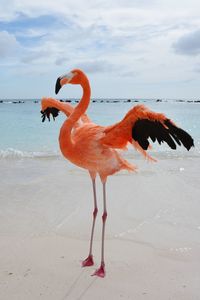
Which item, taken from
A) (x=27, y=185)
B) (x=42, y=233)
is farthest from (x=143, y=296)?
(x=27, y=185)

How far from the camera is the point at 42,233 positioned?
4.70m

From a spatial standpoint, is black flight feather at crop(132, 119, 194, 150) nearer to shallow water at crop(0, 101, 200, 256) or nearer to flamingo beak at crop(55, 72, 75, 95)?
flamingo beak at crop(55, 72, 75, 95)

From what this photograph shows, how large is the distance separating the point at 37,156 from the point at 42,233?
22.3 ft

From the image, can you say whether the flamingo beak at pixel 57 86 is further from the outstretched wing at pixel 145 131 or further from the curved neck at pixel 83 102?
the outstretched wing at pixel 145 131

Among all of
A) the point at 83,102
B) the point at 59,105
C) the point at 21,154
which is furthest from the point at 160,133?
the point at 21,154

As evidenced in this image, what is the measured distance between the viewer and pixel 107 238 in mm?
4566

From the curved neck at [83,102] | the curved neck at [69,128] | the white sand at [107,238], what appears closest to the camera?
the white sand at [107,238]

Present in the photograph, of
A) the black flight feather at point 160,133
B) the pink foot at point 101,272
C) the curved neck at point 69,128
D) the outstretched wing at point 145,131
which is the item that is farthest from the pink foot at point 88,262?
the black flight feather at point 160,133

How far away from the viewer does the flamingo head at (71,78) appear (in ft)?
11.6

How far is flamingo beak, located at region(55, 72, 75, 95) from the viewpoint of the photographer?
3.49m

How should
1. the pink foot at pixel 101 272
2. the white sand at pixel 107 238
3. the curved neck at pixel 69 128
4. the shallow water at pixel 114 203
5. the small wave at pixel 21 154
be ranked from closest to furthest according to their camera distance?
the white sand at pixel 107 238
the pink foot at pixel 101 272
the curved neck at pixel 69 128
the shallow water at pixel 114 203
the small wave at pixel 21 154

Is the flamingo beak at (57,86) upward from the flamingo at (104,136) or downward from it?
upward

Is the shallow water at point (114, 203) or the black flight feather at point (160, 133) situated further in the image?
the shallow water at point (114, 203)

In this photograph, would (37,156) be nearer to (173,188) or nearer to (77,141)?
(173,188)
